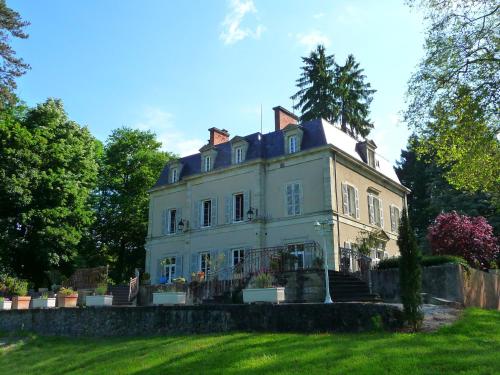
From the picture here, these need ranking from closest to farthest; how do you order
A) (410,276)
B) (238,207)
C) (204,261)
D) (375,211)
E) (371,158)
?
1. (410,276)
2. (238,207)
3. (204,261)
4. (375,211)
5. (371,158)

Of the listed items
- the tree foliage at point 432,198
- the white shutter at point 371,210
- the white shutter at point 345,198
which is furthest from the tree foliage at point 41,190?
the tree foliage at point 432,198

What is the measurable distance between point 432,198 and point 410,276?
23026 millimetres

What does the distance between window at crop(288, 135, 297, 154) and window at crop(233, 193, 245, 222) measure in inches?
130

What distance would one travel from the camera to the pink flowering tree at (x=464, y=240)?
20.0 meters

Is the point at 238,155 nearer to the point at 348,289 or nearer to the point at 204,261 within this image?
the point at 204,261

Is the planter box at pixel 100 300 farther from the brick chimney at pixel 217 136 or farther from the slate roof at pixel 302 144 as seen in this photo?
the brick chimney at pixel 217 136

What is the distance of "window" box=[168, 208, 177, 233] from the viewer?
26595 millimetres

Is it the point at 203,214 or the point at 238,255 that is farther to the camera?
the point at 203,214

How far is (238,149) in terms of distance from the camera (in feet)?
79.0

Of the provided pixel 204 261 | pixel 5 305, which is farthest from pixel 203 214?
pixel 5 305

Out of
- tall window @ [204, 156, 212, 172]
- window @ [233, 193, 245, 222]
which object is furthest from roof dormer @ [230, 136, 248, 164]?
window @ [233, 193, 245, 222]

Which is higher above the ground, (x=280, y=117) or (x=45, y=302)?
(x=280, y=117)

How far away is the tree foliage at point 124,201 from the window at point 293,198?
15375mm

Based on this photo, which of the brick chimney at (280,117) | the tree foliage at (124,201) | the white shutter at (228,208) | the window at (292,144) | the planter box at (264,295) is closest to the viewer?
the planter box at (264,295)
